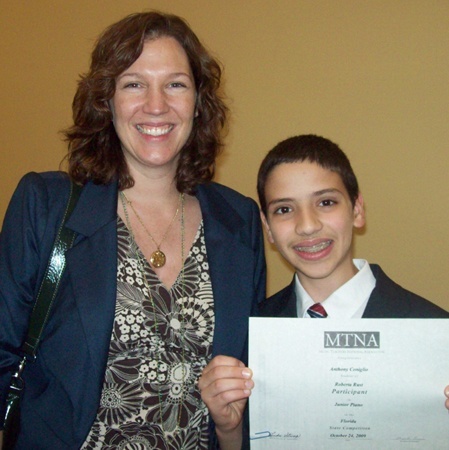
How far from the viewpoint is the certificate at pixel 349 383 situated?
1.27m

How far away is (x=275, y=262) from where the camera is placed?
9.59ft

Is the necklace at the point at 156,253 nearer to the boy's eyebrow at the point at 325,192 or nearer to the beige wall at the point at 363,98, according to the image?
the boy's eyebrow at the point at 325,192

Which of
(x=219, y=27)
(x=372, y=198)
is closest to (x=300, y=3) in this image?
(x=219, y=27)

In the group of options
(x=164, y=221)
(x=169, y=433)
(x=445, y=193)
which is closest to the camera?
(x=169, y=433)

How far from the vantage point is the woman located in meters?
1.48

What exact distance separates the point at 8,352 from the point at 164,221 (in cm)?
63

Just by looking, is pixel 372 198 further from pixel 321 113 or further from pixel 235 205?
pixel 235 205

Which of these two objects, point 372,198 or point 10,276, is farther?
point 372,198

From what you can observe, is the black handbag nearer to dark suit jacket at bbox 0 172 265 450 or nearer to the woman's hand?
dark suit jacket at bbox 0 172 265 450

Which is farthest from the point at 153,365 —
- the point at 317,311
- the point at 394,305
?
the point at 394,305

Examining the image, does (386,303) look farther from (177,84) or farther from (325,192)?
(177,84)

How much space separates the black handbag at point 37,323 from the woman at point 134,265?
0.02 m
